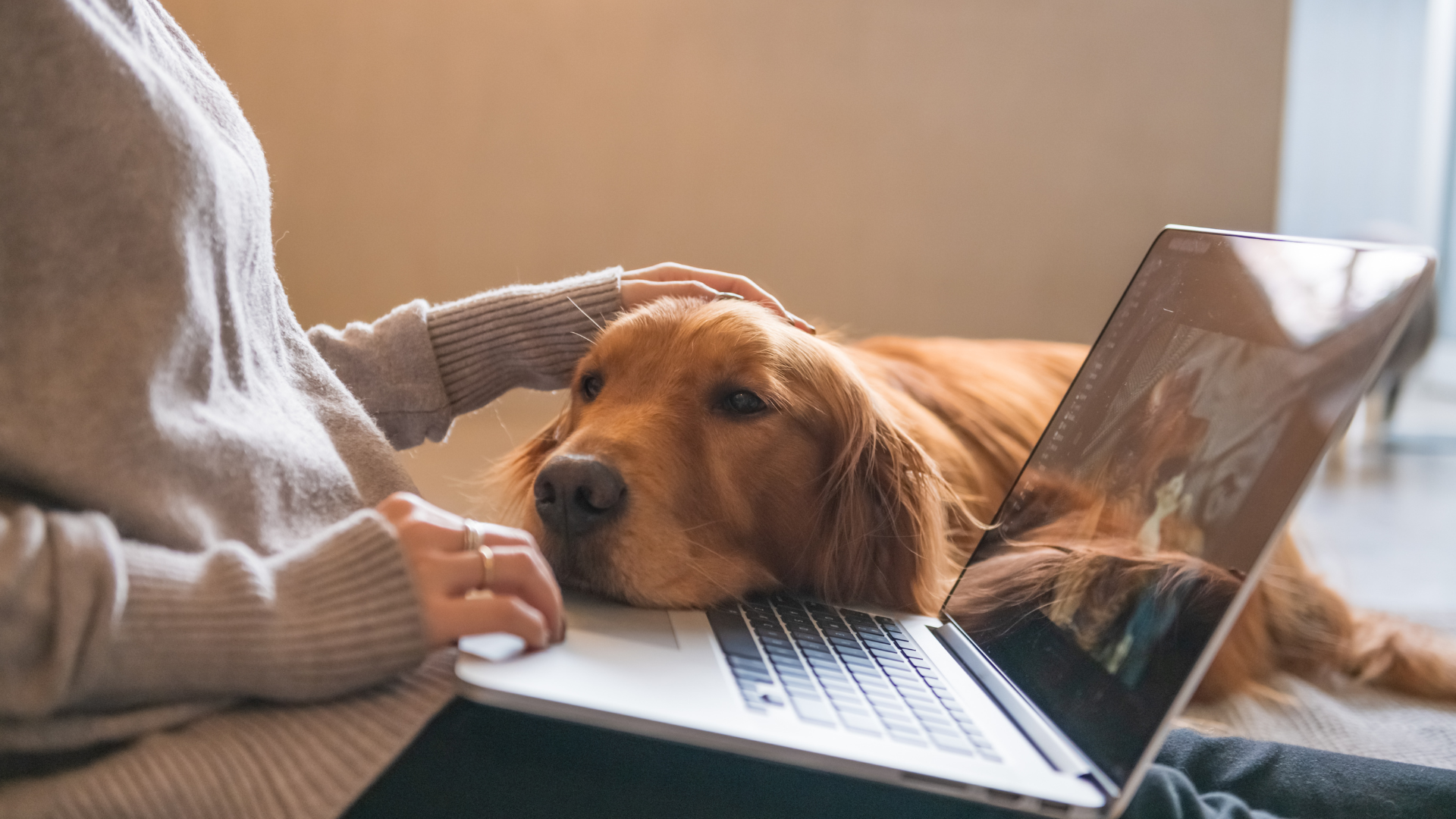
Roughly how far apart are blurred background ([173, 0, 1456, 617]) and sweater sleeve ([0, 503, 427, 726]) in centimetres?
290

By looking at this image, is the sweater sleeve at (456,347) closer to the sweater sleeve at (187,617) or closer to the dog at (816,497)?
the dog at (816,497)

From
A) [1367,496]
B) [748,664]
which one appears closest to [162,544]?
[748,664]

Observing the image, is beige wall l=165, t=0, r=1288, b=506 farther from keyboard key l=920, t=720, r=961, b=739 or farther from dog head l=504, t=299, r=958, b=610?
keyboard key l=920, t=720, r=961, b=739

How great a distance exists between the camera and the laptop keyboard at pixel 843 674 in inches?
30.1

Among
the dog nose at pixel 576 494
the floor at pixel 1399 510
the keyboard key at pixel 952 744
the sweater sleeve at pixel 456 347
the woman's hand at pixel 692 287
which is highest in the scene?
the woman's hand at pixel 692 287

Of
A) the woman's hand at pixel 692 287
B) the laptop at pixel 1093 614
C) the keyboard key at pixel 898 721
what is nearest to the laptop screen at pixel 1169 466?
the laptop at pixel 1093 614

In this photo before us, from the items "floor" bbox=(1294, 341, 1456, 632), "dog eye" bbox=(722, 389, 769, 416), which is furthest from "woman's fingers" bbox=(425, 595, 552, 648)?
"floor" bbox=(1294, 341, 1456, 632)

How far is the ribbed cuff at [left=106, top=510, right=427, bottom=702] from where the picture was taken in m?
0.65

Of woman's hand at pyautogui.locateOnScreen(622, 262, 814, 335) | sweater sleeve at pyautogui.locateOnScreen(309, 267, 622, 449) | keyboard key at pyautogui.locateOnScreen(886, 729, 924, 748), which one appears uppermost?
woman's hand at pyautogui.locateOnScreen(622, 262, 814, 335)

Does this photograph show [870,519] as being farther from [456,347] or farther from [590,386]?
[456,347]

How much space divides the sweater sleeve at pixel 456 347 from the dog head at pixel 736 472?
78mm

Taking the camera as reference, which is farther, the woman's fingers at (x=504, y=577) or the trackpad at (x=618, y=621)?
the trackpad at (x=618, y=621)

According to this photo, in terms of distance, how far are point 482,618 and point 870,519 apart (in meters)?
0.69

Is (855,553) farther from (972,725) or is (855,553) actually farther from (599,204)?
(599,204)
